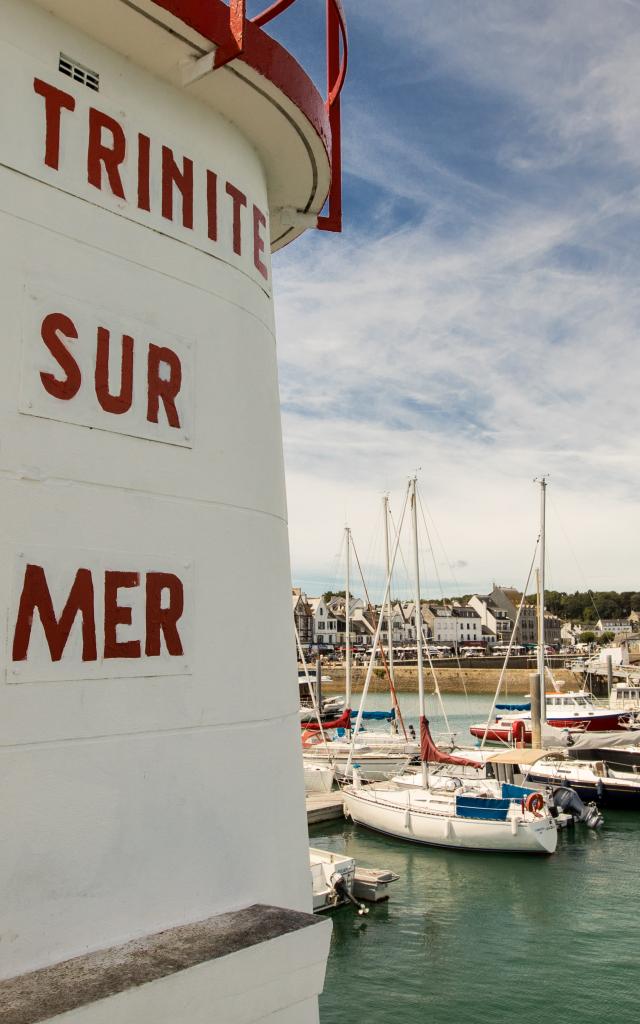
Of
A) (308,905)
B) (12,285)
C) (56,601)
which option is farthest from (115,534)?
(308,905)

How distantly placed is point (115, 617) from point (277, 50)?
9.48 feet

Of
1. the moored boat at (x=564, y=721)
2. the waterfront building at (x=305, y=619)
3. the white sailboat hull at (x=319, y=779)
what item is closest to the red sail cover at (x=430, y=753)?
the white sailboat hull at (x=319, y=779)

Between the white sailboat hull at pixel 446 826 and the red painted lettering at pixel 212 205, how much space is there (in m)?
19.0

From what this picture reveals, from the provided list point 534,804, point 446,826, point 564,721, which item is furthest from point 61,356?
point 564,721

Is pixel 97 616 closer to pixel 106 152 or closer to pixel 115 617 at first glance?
pixel 115 617

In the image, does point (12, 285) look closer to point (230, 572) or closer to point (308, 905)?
point (230, 572)

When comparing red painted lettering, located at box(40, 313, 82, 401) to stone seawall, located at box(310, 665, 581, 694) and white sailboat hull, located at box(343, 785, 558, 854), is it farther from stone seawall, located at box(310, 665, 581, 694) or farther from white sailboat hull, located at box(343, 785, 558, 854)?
stone seawall, located at box(310, 665, 581, 694)

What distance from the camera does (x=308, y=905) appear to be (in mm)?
3607

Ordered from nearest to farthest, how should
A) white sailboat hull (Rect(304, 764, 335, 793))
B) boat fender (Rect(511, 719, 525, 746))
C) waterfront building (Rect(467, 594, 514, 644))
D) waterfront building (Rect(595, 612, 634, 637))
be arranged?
1. white sailboat hull (Rect(304, 764, 335, 793))
2. boat fender (Rect(511, 719, 525, 746))
3. waterfront building (Rect(467, 594, 514, 644))
4. waterfront building (Rect(595, 612, 634, 637))

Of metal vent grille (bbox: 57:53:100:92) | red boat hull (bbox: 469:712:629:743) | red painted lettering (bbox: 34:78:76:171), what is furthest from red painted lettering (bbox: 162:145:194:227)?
red boat hull (bbox: 469:712:629:743)

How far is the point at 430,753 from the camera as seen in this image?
23953 millimetres

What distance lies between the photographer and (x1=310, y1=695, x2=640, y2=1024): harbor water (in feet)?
38.4

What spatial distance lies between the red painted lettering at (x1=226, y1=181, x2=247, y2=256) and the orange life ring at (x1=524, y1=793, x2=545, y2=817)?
762 inches

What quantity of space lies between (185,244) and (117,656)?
1.90m
